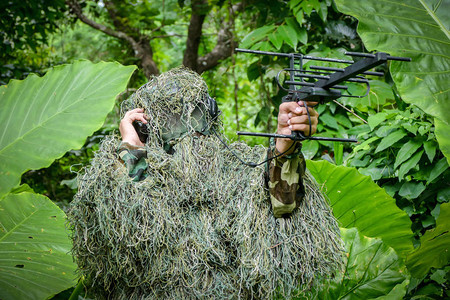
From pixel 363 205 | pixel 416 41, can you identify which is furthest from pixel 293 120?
pixel 363 205

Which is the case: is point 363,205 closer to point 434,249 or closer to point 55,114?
point 434,249

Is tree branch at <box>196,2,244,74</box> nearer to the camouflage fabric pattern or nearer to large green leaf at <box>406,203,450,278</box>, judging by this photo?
large green leaf at <box>406,203,450,278</box>

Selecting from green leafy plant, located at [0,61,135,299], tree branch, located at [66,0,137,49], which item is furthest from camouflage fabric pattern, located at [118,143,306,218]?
tree branch, located at [66,0,137,49]

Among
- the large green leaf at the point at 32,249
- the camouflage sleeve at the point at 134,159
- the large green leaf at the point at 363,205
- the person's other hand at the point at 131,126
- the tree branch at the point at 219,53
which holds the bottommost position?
the tree branch at the point at 219,53

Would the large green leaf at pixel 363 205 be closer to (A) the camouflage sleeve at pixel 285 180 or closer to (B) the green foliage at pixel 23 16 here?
(A) the camouflage sleeve at pixel 285 180

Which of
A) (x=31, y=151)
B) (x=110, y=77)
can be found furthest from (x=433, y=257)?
(x=31, y=151)

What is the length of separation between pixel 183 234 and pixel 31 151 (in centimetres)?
77

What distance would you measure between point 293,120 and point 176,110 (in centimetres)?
42

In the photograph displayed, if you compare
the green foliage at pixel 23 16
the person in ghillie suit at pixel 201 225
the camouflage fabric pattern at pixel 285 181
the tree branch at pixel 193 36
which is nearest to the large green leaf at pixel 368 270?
the person in ghillie suit at pixel 201 225

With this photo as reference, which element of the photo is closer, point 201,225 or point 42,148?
point 201,225

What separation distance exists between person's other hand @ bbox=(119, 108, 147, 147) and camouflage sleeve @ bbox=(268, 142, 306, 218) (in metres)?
0.41

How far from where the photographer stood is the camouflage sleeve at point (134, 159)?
1335 millimetres

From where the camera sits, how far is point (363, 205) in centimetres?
177

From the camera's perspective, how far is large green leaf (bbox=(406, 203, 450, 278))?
1633 millimetres
